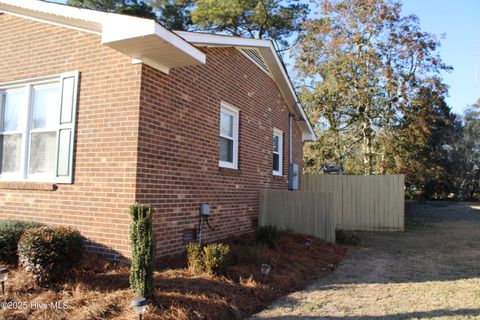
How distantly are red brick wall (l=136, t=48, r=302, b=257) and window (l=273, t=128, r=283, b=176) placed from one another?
80 centimetres

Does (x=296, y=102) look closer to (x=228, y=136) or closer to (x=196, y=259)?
(x=228, y=136)

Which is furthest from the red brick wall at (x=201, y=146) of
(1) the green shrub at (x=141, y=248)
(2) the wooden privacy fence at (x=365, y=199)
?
(2) the wooden privacy fence at (x=365, y=199)

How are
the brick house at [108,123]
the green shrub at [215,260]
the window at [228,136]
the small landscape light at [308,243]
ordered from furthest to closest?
1. the small landscape light at [308,243]
2. the window at [228,136]
3. the brick house at [108,123]
4. the green shrub at [215,260]

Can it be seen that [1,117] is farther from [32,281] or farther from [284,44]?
[284,44]

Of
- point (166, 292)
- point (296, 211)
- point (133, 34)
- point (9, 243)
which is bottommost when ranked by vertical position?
point (166, 292)

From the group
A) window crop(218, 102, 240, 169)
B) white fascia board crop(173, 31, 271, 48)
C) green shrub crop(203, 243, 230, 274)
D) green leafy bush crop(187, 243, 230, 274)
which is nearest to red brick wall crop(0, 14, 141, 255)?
green leafy bush crop(187, 243, 230, 274)

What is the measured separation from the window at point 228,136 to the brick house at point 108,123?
278 mm

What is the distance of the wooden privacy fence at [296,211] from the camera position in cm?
1077

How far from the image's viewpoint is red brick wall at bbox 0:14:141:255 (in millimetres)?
6160

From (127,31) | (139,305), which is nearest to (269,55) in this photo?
(127,31)

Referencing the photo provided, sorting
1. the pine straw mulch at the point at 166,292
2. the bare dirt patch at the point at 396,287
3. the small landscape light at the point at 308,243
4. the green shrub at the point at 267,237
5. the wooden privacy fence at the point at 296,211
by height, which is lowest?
the bare dirt patch at the point at 396,287

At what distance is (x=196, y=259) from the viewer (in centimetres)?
609

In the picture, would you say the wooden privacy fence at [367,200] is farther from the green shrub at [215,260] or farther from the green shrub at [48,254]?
the green shrub at [48,254]

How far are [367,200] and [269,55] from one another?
7.77 m
